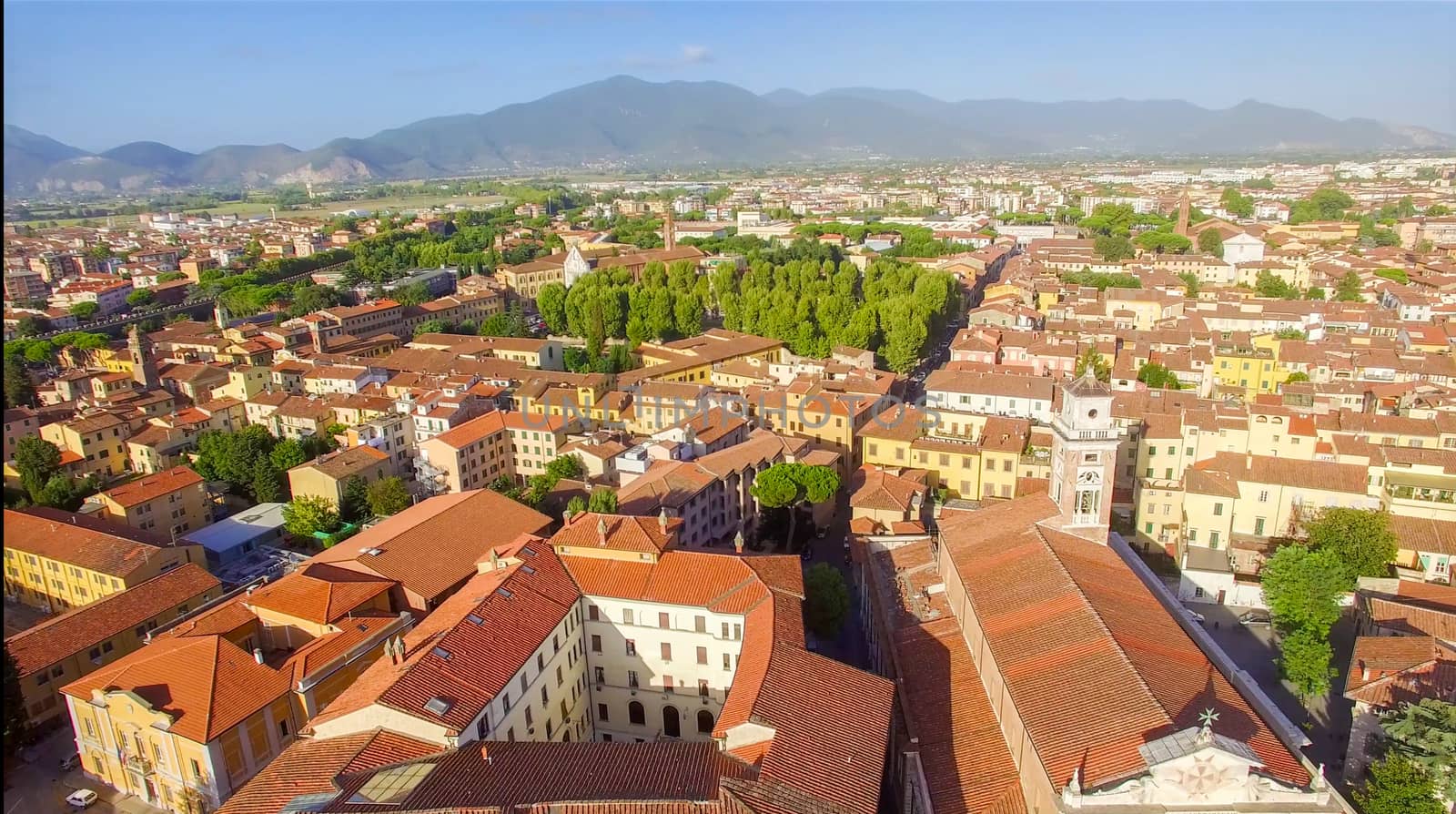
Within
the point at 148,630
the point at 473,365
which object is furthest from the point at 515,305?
the point at 148,630

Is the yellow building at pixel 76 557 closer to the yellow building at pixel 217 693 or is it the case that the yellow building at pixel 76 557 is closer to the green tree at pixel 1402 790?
the yellow building at pixel 217 693

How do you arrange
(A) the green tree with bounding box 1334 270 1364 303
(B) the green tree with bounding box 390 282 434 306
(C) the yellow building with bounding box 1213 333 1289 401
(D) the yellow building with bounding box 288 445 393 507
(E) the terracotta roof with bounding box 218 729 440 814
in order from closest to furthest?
(E) the terracotta roof with bounding box 218 729 440 814
(D) the yellow building with bounding box 288 445 393 507
(C) the yellow building with bounding box 1213 333 1289 401
(A) the green tree with bounding box 1334 270 1364 303
(B) the green tree with bounding box 390 282 434 306

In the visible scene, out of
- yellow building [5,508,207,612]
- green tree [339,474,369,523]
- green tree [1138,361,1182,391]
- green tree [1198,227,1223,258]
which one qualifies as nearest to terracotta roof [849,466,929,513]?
green tree [1138,361,1182,391]

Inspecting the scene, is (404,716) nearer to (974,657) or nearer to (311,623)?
(311,623)

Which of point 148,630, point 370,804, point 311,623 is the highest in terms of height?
point 370,804

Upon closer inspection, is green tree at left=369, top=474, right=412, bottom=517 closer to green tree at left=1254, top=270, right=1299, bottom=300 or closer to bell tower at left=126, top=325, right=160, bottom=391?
bell tower at left=126, top=325, right=160, bottom=391
